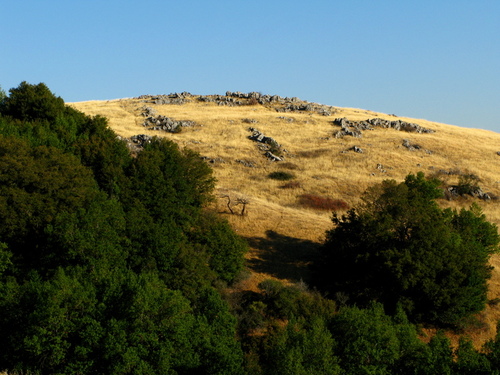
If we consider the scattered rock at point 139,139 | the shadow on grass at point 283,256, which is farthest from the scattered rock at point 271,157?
the shadow on grass at point 283,256

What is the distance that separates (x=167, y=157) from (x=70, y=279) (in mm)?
24281

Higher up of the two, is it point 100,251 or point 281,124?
point 281,124

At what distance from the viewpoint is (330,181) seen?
8062 cm

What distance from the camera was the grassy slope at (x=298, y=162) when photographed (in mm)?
54750

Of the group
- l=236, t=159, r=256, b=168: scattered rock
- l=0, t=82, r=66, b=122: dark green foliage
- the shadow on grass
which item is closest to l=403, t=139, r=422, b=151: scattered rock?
l=236, t=159, r=256, b=168: scattered rock

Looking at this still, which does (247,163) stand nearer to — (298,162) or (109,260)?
(298,162)

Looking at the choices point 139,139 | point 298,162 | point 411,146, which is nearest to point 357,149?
point 411,146

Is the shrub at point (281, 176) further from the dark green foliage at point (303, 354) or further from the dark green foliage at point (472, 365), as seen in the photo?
the dark green foliage at point (472, 365)

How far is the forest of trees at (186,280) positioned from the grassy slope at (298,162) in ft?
16.9

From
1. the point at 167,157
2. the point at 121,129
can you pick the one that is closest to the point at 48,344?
the point at 167,157

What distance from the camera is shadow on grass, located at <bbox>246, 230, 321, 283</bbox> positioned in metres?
49.4

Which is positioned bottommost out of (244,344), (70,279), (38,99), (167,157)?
(244,344)

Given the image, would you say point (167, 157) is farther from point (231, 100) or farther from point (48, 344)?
point (231, 100)

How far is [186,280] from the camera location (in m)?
39.3
